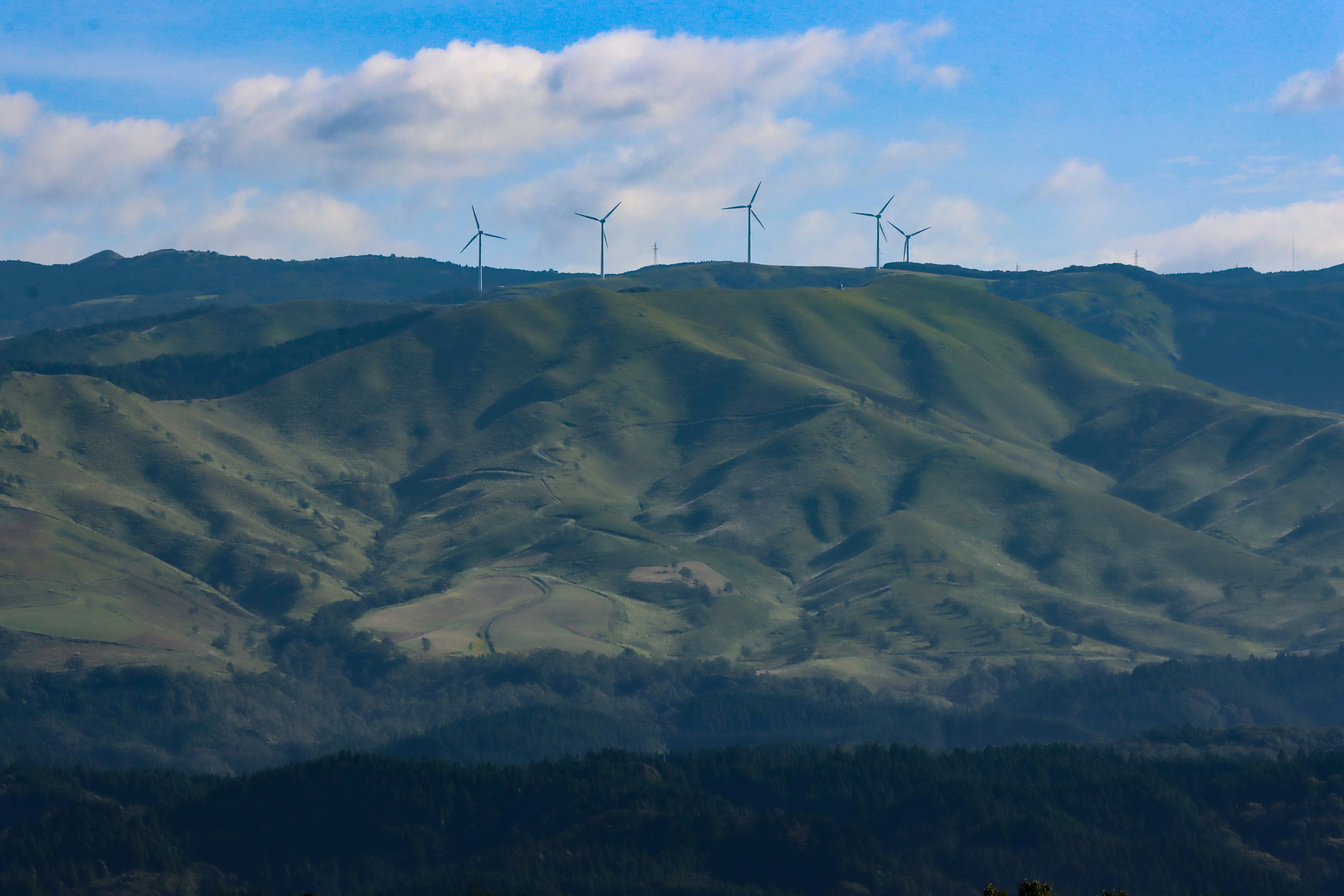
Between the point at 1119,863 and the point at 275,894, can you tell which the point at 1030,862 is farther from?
the point at 275,894

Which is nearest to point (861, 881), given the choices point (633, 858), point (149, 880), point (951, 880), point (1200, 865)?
point (951, 880)

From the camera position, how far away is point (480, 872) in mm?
193000

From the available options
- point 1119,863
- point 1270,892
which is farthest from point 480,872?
point 1270,892

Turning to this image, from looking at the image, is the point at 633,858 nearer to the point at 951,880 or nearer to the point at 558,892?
the point at 558,892

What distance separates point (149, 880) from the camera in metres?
196

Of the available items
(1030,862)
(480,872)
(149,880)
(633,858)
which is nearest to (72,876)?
(149,880)

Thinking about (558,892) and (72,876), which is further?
(72,876)

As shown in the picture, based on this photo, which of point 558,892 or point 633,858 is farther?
point 633,858

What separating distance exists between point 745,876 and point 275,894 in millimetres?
54880

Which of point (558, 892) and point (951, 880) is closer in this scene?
point (558, 892)

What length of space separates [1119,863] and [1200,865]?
31.0 feet

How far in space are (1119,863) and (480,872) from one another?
73.9m

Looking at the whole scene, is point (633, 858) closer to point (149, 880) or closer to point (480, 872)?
point (480, 872)

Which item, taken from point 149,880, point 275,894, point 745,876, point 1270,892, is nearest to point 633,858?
point 745,876
